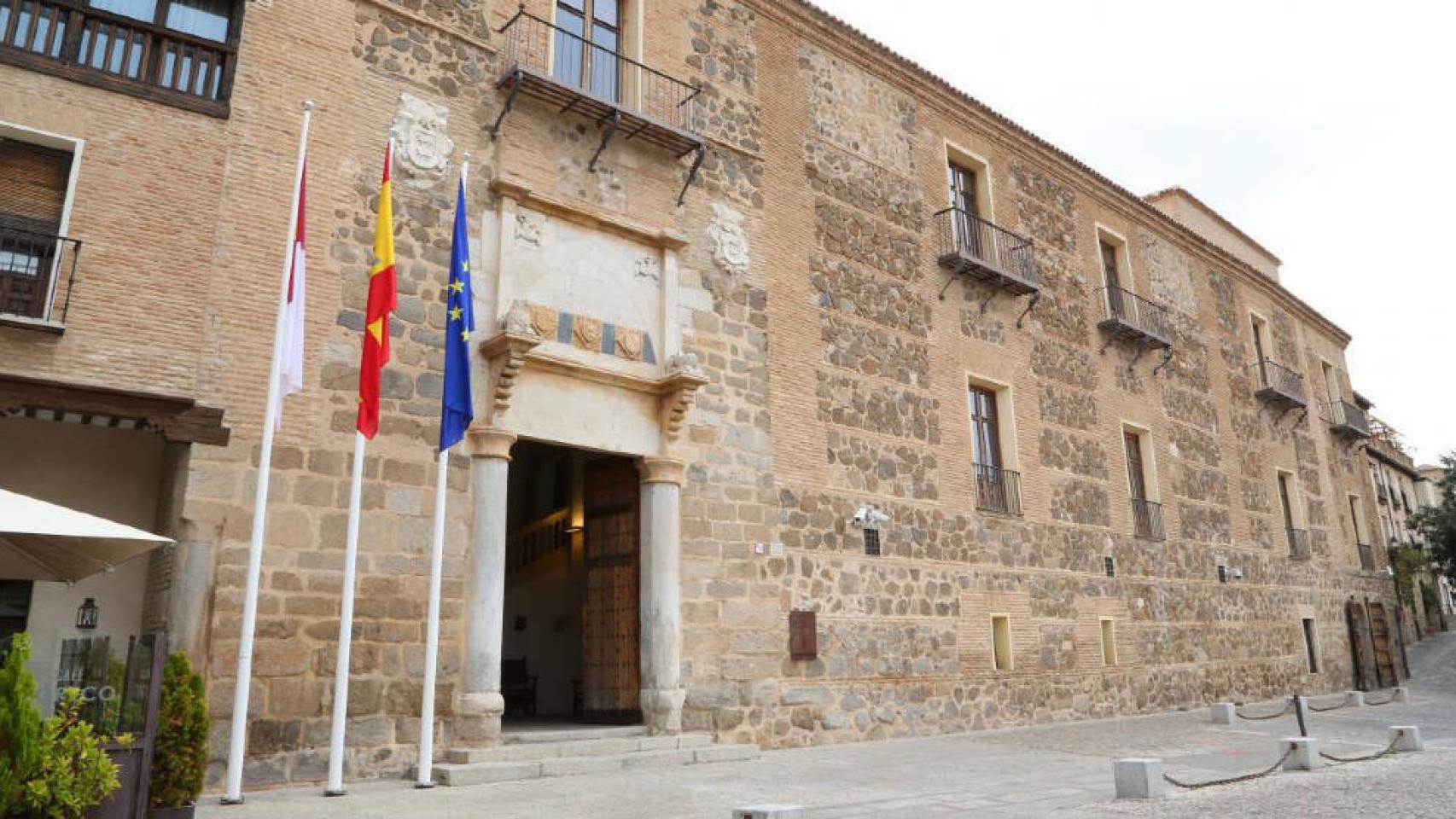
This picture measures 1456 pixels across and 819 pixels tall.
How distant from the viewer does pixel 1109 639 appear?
1559 cm

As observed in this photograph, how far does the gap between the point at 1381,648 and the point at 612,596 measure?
74.8 feet

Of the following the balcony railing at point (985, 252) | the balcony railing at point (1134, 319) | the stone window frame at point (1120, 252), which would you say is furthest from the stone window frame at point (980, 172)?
the stone window frame at point (1120, 252)

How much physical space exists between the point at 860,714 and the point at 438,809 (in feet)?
20.6

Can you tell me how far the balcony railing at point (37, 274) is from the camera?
23.9 feet

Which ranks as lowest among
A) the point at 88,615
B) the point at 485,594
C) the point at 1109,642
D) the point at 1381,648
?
the point at 1381,648

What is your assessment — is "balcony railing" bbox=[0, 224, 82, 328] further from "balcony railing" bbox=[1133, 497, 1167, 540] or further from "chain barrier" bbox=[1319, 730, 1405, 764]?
"balcony railing" bbox=[1133, 497, 1167, 540]

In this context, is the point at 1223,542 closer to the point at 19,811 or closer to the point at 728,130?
the point at 728,130

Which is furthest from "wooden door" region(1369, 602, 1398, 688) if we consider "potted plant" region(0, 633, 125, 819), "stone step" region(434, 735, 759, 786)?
"potted plant" region(0, 633, 125, 819)

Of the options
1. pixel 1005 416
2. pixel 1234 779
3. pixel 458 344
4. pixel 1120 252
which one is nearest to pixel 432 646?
pixel 458 344

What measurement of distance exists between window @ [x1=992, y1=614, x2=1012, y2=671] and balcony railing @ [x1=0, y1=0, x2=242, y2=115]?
11580 millimetres

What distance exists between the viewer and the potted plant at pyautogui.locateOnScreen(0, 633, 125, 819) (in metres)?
4.67

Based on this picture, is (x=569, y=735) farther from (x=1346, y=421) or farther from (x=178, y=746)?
(x=1346, y=421)

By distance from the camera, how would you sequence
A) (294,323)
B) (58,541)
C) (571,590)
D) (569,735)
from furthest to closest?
(571,590) < (569,735) < (294,323) < (58,541)

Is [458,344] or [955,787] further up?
[458,344]
